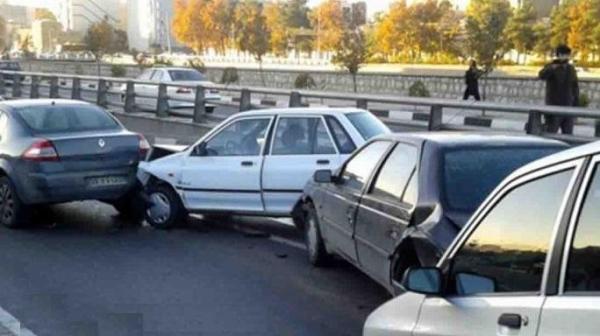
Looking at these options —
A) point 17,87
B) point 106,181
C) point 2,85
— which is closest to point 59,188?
point 106,181

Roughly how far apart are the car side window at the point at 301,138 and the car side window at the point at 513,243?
6.04m

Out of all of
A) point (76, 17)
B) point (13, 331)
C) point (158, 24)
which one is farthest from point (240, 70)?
point (76, 17)

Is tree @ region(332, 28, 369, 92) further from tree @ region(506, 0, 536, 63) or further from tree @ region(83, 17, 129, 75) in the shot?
tree @ region(83, 17, 129, 75)

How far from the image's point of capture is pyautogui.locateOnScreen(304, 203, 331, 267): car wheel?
27.0 ft

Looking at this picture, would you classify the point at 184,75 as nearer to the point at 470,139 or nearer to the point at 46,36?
the point at 470,139

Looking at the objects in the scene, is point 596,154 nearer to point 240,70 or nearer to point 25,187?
point 25,187

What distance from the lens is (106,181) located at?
35.1 ft

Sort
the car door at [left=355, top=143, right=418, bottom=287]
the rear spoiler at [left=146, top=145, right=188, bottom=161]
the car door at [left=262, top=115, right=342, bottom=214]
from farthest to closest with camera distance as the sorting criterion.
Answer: the rear spoiler at [left=146, top=145, right=188, bottom=161], the car door at [left=262, top=115, right=342, bottom=214], the car door at [left=355, top=143, right=418, bottom=287]

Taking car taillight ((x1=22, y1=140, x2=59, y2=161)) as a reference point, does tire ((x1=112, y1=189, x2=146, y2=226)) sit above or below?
below

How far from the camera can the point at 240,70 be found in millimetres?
49156

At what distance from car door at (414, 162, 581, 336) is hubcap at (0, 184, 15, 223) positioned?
793 centimetres

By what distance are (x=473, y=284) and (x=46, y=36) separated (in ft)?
429

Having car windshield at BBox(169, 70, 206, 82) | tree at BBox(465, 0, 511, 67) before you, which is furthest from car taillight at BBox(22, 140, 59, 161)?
tree at BBox(465, 0, 511, 67)

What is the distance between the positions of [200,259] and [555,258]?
6354 millimetres
